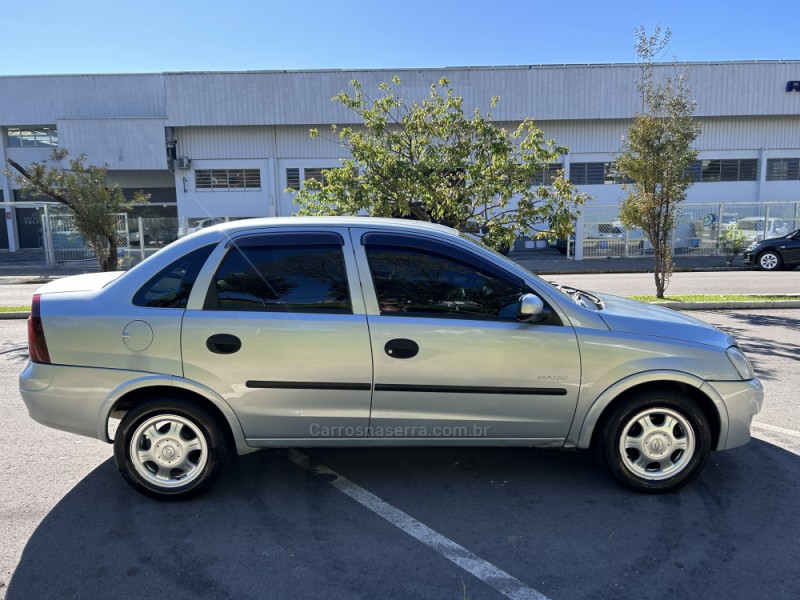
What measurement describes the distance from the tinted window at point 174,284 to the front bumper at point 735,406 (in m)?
3.22

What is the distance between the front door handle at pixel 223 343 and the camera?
3.33m

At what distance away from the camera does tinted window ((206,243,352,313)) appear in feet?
11.2

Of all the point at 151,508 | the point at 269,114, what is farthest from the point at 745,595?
the point at 269,114

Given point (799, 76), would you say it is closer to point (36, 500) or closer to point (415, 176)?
point (415, 176)

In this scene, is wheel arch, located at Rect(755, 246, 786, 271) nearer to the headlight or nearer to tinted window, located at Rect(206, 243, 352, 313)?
the headlight

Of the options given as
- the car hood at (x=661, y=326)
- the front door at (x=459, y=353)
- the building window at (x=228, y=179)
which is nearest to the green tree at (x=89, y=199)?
the building window at (x=228, y=179)

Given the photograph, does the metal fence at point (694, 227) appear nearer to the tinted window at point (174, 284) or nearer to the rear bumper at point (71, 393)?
the tinted window at point (174, 284)

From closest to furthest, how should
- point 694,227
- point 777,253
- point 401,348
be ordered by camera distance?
point 401,348, point 777,253, point 694,227

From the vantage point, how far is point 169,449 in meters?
3.45

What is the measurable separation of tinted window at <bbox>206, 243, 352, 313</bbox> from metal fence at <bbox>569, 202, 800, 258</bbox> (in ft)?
72.4

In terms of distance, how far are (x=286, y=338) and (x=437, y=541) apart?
144 cm

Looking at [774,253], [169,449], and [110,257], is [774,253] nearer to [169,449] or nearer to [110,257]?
[169,449]

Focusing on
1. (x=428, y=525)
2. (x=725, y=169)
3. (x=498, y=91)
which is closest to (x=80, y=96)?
(x=498, y=91)

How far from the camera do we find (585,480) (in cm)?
374
